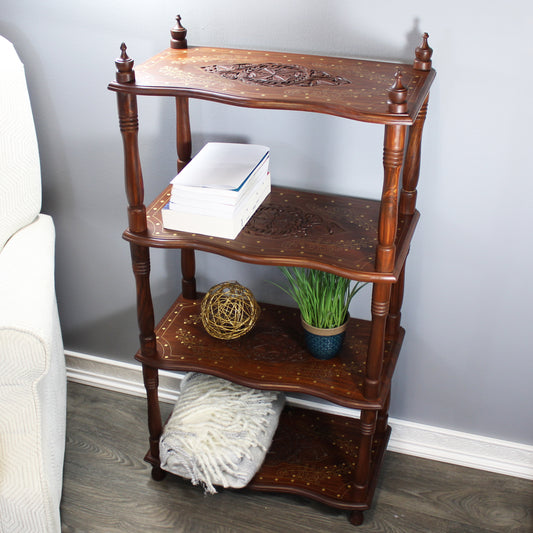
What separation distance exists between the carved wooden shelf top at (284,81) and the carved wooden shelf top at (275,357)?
0.60m

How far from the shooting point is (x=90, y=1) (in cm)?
150

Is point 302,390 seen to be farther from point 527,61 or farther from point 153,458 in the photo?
point 527,61

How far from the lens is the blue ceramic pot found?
4.75 ft

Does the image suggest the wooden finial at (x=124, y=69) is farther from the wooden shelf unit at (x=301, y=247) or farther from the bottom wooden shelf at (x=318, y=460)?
the bottom wooden shelf at (x=318, y=460)

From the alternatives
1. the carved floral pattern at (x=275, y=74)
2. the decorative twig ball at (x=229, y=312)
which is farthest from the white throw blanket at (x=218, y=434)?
the carved floral pattern at (x=275, y=74)

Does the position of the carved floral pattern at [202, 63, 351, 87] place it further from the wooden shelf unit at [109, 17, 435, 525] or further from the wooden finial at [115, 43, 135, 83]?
the wooden finial at [115, 43, 135, 83]

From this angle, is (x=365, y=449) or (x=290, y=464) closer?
(x=365, y=449)

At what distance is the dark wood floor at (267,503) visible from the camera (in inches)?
62.2

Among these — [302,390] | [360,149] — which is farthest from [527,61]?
[302,390]

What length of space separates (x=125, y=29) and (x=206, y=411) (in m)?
0.89

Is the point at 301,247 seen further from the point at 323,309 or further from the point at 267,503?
the point at 267,503

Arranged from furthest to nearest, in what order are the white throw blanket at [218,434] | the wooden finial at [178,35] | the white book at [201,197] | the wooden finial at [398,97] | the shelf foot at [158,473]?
the shelf foot at [158,473]
the white throw blanket at [218,434]
the wooden finial at [178,35]
the white book at [201,197]
the wooden finial at [398,97]

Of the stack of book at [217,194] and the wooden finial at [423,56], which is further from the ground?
the wooden finial at [423,56]

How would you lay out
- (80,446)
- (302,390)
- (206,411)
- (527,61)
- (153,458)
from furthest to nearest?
(80,446)
(153,458)
(206,411)
(302,390)
(527,61)
